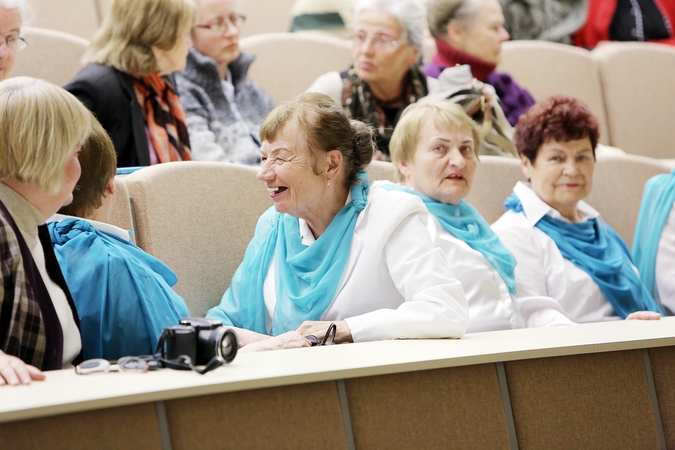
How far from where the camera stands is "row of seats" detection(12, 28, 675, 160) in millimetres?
3562

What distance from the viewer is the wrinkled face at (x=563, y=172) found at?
2.80m

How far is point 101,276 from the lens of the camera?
5.48 feet

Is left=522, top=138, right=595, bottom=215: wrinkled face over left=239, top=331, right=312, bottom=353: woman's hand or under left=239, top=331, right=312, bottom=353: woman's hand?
over

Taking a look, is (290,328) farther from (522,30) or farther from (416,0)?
(522,30)

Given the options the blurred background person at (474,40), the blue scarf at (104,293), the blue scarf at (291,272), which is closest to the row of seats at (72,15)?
the blurred background person at (474,40)

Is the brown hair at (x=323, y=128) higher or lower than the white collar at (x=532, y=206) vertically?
higher

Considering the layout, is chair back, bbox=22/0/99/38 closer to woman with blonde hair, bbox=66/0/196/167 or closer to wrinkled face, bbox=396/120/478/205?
woman with blonde hair, bbox=66/0/196/167

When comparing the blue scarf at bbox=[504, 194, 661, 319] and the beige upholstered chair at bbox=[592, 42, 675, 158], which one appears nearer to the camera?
the blue scarf at bbox=[504, 194, 661, 319]

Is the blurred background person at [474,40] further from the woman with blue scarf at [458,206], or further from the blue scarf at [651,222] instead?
the woman with blue scarf at [458,206]

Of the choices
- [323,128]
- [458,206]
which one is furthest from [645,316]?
[323,128]

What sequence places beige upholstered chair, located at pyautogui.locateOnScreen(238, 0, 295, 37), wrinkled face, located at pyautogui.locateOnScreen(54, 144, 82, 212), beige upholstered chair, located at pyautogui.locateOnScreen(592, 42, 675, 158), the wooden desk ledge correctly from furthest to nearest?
beige upholstered chair, located at pyautogui.locateOnScreen(238, 0, 295, 37) → beige upholstered chair, located at pyautogui.locateOnScreen(592, 42, 675, 158) → wrinkled face, located at pyautogui.locateOnScreen(54, 144, 82, 212) → the wooden desk ledge

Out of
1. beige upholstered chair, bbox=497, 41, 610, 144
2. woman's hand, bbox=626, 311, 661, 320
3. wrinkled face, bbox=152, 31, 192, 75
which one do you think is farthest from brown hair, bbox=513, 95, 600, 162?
wrinkled face, bbox=152, 31, 192, 75

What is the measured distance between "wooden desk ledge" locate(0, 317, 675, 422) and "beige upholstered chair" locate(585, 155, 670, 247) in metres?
1.51

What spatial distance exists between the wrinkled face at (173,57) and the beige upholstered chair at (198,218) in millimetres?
585
